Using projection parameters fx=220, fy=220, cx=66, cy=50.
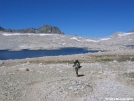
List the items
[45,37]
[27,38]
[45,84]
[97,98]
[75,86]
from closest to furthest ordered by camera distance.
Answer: [97,98], [75,86], [45,84], [27,38], [45,37]

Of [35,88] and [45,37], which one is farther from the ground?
[45,37]

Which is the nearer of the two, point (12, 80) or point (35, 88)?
point (35, 88)

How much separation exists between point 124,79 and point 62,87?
7017 mm

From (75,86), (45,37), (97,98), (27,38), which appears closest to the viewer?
(97,98)

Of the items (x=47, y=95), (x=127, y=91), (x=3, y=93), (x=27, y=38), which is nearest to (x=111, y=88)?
(x=127, y=91)

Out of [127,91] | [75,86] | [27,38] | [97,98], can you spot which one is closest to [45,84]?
[75,86]

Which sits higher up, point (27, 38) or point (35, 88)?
point (27, 38)

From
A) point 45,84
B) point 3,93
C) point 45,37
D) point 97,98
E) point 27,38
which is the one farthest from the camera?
point 45,37

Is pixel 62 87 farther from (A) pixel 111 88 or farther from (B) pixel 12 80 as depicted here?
(B) pixel 12 80

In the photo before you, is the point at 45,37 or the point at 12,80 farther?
the point at 45,37

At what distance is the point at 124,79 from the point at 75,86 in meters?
6.11

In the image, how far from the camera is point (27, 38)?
177m

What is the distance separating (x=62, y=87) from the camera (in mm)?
18547

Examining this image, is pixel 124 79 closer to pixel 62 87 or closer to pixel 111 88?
pixel 111 88
